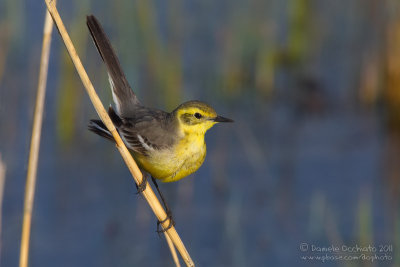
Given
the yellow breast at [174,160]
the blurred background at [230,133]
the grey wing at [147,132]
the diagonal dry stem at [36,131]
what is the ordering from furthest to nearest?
the blurred background at [230,133] < the grey wing at [147,132] < the yellow breast at [174,160] < the diagonal dry stem at [36,131]

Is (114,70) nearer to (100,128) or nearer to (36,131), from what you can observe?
(100,128)

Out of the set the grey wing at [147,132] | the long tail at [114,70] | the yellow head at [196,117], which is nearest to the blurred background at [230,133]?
the yellow head at [196,117]

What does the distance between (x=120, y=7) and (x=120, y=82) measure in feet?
14.0

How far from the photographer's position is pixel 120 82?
5488 millimetres

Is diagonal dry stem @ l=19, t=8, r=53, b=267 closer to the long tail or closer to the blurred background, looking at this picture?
the long tail

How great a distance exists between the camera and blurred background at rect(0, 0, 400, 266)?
321 inches

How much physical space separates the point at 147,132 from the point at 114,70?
0.52 m

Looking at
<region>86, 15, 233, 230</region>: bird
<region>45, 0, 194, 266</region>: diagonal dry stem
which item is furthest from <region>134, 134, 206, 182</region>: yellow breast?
<region>45, 0, 194, 266</region>: diagonal dry stem

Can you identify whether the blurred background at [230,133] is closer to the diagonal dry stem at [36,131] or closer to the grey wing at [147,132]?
the grey wing at [147,132]

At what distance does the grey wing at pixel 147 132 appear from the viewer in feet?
16.7

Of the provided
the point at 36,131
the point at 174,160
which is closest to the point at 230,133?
the point at 174,160

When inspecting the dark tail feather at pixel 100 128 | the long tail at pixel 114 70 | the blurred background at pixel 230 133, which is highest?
the long tail at pixel 114 70

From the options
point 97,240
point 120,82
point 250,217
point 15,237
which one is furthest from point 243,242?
point 120,82

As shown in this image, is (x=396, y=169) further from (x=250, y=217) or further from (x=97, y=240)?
(x=97, y=240)
